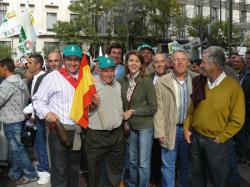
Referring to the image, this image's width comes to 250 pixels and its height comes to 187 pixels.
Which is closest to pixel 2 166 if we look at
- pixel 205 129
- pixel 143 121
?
pixel 143 121

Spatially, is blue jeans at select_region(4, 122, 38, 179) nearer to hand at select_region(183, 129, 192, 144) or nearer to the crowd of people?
the crowd of people

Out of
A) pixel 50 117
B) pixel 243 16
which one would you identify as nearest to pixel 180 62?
pixel 50 117

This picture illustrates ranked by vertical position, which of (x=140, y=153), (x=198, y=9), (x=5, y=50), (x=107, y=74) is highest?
(x=198, y=9)

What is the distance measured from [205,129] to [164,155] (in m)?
1.01

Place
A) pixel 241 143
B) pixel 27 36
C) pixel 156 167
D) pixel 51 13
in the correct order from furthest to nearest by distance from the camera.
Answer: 1. pixel 51 13
2. pixel 27 36
3. pixel 241 143
4. pixel 156 167

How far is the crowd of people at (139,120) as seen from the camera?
4633 millimetres

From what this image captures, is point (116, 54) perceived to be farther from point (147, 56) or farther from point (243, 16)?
point (243, 16)

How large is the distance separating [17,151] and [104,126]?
1.93m

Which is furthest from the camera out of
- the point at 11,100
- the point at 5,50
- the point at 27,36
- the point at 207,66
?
the point at 5,50

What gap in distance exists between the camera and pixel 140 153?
5383mm

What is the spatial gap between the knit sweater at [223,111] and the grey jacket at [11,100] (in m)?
2.91

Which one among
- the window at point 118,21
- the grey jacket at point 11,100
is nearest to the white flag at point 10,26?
the grey jacket at point 11,100

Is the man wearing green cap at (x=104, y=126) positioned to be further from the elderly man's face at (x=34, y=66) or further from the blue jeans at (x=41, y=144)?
the elderly man's face at (x=34, y=66)

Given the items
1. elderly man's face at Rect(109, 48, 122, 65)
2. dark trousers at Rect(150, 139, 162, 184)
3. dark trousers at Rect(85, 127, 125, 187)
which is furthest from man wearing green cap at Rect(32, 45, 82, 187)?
dark trousers at Rect(150, 139, 162, 184)
